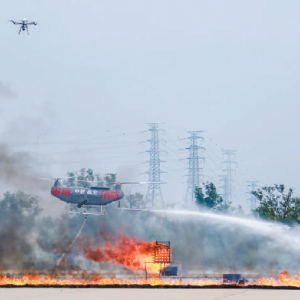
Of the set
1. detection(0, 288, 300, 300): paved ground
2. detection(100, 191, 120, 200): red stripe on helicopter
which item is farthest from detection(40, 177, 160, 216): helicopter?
detection(0, 288, 300, 300): paved ground

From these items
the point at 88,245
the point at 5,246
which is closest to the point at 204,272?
the point at 88,245

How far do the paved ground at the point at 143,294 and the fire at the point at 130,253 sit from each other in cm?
1907

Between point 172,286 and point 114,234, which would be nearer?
point 172,286

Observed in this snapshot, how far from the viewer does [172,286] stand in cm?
8094

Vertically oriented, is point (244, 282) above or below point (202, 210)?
below

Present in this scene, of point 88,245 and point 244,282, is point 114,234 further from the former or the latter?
point 244,282

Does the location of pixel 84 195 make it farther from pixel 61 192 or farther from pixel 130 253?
pixel 130 253

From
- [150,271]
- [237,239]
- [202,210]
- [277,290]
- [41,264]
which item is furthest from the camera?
[202,210]

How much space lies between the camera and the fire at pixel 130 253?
97.8m

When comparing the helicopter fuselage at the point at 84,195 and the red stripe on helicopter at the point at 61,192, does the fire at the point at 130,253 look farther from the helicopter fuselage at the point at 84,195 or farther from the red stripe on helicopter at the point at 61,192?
the red stripe on helicopter at the point at 61,192

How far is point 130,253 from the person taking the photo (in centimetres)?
10650

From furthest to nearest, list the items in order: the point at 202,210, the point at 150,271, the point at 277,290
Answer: the point at 202,210
the point at 150,271
the point at 277,290

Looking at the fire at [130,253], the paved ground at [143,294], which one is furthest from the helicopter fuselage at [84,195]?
the paved ground at [143,294]

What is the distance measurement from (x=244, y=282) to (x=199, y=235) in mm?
37946
